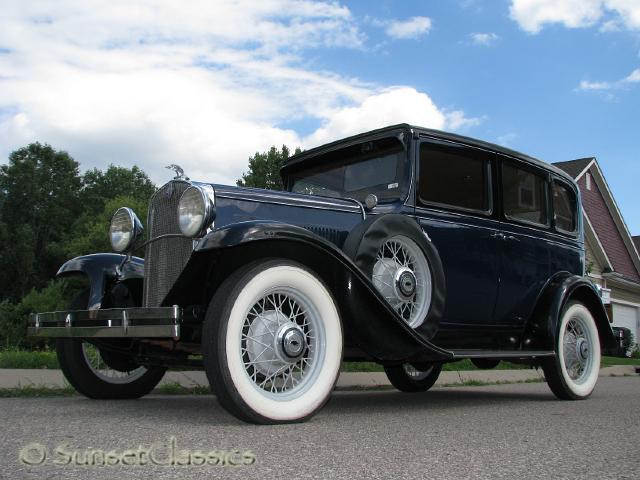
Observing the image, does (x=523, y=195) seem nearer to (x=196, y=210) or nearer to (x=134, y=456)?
(x=196, y=210)

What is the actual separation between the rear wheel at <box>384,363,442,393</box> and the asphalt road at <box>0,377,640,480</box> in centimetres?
170

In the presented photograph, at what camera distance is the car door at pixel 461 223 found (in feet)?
16.8

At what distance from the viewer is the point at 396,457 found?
9.13ft

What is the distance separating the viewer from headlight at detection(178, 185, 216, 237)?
4.02m

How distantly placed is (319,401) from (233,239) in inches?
39.9

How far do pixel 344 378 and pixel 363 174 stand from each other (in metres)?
2.74

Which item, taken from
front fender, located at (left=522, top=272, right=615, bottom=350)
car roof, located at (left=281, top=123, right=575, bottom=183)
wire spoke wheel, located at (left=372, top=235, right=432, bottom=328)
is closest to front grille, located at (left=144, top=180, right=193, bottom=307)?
wire spoke wheel, located at (left=372, top=235, right=432, bottom=328)

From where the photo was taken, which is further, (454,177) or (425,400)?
(425,400)

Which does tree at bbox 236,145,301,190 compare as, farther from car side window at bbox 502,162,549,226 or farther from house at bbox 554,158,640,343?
car side window at bbox 502,162,549,226

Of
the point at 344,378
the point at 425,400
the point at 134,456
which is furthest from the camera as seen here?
the point at 344,378

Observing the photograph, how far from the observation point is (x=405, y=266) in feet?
15.4

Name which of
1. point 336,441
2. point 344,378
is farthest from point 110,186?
point 336,441

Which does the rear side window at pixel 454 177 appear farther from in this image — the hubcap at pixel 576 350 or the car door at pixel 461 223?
the hubcap at pixel 576 350
